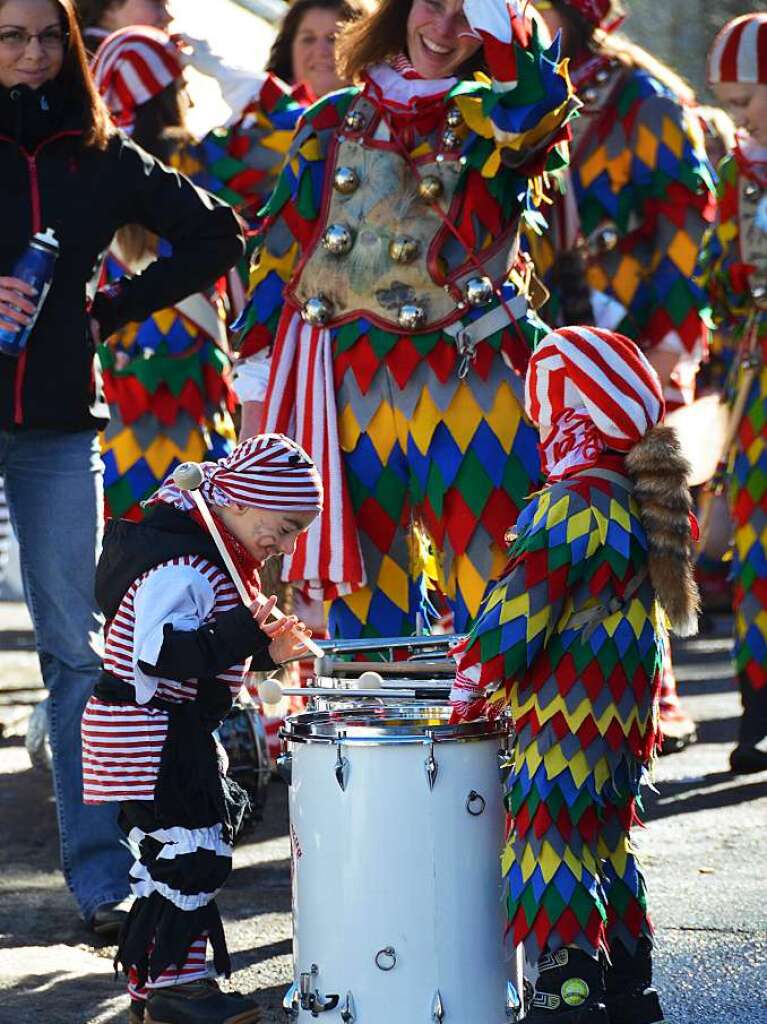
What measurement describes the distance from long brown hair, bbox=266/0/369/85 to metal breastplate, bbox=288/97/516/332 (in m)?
1.86

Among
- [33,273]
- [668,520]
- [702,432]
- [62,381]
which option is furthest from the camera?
[702,432]

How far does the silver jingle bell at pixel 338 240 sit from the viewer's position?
14.4ft

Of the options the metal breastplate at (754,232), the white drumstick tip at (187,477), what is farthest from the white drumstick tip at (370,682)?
the metal breastplate at (754,232)

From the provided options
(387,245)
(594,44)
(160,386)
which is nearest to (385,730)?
(387,245)

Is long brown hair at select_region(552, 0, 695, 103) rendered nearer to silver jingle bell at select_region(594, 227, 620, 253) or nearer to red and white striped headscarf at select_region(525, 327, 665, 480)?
silver jingle bell at select_region(594, 227, 620, 253)

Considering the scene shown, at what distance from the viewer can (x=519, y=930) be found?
10.8 feet

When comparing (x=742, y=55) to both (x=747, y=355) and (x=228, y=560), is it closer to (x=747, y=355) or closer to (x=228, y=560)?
(x=747, y=355)

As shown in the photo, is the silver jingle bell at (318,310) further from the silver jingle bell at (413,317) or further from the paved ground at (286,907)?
the paved ground at (286,907)

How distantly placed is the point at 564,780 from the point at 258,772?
1.64m

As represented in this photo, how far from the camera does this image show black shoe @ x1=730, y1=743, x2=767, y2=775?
5844 millimetres

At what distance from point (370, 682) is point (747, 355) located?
2761 mm

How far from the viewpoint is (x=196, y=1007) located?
3.44 meters

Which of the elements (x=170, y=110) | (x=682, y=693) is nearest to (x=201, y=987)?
(x=170, y=110)

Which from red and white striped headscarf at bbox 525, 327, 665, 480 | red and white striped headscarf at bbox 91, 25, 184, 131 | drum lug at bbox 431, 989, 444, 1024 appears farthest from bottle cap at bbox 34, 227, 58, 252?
drum lug at bbox 431, 989, 444, 1024
